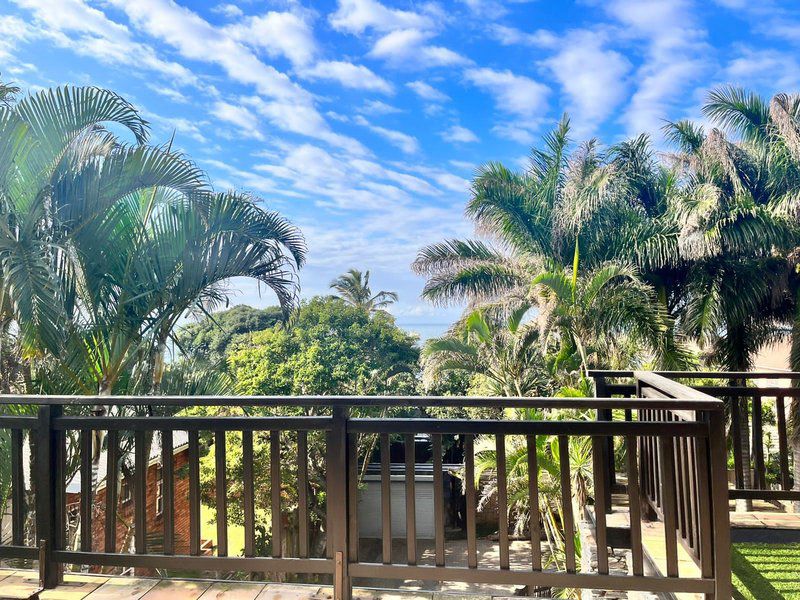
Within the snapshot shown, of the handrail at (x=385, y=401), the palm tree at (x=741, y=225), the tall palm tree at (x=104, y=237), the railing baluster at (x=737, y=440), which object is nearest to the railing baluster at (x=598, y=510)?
the handrail at (x=385, y=401)

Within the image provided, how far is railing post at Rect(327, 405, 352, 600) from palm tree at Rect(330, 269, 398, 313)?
928 inches

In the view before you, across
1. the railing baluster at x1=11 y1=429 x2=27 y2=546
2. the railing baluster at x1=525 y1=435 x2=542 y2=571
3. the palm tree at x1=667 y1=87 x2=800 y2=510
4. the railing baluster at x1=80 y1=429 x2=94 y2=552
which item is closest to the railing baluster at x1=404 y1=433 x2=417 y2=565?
the railing baluster at x1=525 y1=435 x2=542 y2=571

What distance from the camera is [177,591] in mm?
2137

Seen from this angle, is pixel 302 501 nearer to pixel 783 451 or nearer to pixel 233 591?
pixel 233 591

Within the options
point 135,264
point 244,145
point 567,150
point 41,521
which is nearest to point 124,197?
point 135,264

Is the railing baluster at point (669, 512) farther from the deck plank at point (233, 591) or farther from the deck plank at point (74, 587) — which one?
the deck plank at point (74, 587)

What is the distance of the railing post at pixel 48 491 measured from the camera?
7.14ft

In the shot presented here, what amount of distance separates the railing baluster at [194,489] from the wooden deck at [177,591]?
0.17 m

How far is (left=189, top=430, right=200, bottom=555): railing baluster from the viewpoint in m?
2.07

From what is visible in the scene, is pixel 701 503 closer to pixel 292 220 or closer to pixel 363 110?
pixel 292 220

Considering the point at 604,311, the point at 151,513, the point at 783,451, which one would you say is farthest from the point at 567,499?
the point at 151,513

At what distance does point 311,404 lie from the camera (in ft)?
6.47

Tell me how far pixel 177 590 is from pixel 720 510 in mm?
2076

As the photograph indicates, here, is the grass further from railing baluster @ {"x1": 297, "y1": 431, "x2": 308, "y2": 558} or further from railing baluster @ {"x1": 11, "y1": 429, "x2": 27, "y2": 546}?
railing baluster @ {"x1": 11, "y1": 429, "x2": 27, "y2": 546}
